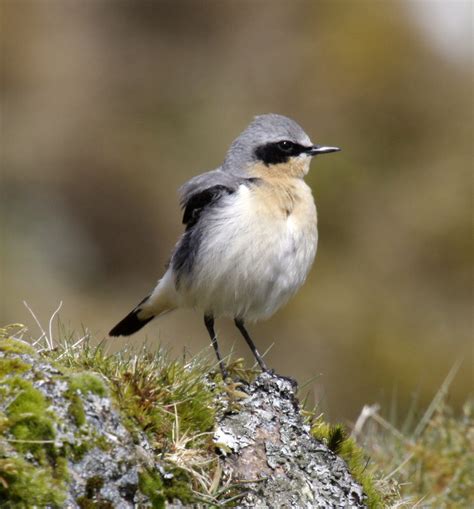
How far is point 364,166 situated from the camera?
1750 centimetres

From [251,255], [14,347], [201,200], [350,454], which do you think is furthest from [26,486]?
[201,200]

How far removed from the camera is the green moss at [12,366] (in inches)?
181

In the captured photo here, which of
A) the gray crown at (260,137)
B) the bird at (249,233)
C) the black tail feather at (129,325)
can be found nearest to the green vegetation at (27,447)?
the bird at (249,233)

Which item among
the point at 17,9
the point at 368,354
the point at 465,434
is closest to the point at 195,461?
the point at 465,434

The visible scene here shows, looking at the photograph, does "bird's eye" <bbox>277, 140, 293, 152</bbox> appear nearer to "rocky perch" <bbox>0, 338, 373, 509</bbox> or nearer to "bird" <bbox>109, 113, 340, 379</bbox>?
"bird" <bbox>109, 113, 340, 379</bbox>

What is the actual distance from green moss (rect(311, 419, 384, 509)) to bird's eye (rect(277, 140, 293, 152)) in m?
3.20

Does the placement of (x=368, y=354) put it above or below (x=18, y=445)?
below

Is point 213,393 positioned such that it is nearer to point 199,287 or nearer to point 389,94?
point 199,287

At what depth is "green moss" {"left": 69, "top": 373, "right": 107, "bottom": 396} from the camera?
460 cm

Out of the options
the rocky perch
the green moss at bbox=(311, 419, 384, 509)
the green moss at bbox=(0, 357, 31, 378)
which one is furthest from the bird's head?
the green moss at bbox=(0, 357, 31, 378)

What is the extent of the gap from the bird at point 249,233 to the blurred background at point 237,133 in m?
5.79

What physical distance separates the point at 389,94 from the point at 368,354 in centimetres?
633

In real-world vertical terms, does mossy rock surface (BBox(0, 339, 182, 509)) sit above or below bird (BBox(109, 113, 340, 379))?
below

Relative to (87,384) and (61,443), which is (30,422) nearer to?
(61,443)
